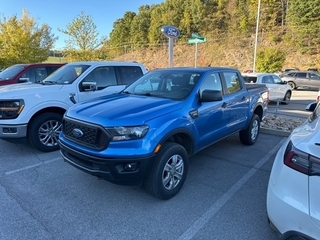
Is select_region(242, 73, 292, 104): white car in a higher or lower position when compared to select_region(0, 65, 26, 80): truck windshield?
lower

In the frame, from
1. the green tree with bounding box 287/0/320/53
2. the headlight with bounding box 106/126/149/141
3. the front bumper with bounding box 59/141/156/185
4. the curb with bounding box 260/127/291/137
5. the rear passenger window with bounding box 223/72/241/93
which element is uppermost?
the green tree with bounding box 287/0/320/53

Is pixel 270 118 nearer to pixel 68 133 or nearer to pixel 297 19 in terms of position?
pixel 68 133

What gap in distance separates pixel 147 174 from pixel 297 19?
134 ft

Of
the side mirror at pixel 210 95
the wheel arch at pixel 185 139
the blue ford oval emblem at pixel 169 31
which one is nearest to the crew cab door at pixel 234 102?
the side mirror at pixel 210 95

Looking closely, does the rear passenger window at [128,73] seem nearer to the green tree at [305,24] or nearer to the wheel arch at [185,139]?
the wheel arch at [185,139]

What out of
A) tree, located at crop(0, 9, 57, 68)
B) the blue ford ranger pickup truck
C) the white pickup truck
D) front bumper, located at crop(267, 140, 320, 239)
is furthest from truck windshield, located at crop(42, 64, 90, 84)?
tree, located at crop(0, 9, 57, 68)

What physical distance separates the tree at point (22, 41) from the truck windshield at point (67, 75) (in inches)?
630

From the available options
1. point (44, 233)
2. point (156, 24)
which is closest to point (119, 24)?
point (156, 24)

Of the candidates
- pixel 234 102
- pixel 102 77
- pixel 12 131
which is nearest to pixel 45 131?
pixel 12 131

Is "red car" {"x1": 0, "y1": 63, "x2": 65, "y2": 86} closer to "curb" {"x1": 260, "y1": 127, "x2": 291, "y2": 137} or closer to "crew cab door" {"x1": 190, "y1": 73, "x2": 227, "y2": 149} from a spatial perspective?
"crew cab door" {"x1": 190, "y1": 73, "x2": 227, "y2": 149}

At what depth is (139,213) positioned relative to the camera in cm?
282

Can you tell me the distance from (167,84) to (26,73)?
19.2ft

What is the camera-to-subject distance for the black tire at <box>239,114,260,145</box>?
511 centimetres

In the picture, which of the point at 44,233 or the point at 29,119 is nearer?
the point at 44,233
